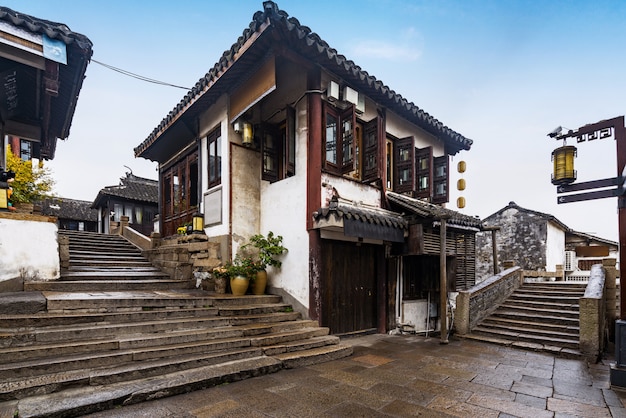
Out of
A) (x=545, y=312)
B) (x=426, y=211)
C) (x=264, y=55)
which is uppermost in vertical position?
(x=264, y=55)

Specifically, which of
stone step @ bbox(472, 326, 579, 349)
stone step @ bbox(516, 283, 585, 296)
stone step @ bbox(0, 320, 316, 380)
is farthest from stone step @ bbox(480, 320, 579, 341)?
stone step @ bbox(0, 320, 316, 380)

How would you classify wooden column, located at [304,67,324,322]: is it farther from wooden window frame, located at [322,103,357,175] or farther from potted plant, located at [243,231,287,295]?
potted plant, located at [243,231,287,295]

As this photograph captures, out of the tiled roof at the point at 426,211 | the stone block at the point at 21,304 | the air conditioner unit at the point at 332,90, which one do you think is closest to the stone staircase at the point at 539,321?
the tiled roof at the point at 426,211

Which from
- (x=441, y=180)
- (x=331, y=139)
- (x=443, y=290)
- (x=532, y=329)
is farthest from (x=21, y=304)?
(x=532, y=329)

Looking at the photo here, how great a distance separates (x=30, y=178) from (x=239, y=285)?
A: 12.9m

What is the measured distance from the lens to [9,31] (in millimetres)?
4859

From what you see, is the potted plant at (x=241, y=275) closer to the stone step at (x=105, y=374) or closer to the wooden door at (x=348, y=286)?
the wooden door at (x=348, y=286)

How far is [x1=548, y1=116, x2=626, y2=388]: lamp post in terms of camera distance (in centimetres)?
487

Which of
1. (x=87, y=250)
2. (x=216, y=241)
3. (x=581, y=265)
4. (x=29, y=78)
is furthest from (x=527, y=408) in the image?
(x=581, y=265)

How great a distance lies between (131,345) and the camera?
4.85 m

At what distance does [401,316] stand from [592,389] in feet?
15.5

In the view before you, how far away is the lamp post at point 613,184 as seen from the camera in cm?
487

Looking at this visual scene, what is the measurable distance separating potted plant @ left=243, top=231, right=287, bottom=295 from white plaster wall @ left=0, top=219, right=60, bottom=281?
154 inches

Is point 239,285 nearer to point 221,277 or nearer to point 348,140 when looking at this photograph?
point 221,277
